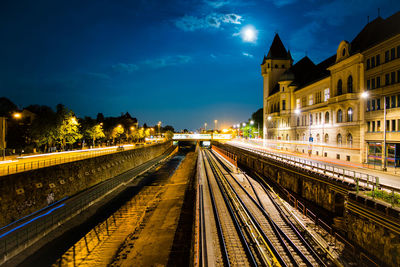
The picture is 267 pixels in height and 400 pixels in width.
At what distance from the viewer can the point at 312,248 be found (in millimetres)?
14289

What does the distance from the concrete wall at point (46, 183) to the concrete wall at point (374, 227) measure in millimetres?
28957

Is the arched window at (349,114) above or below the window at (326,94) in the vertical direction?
below

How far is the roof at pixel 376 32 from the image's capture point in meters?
31.5

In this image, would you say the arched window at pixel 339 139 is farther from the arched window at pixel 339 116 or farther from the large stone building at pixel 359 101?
the arched window at pixel 339 116

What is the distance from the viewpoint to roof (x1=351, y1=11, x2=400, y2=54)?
103ft

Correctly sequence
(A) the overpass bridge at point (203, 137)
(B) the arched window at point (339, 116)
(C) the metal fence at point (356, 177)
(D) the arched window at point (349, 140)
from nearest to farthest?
(C) the metal fence at point (356, 177) < (D) the arched window at point (349, 140) < (B) the arched window at point (339, 116) < (A) the overpass bridge at point (203, 137)

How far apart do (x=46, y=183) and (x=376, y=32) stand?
51863mm

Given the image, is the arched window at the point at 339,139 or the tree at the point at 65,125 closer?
the arched window at the point at 339,139

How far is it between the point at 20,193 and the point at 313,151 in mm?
48506

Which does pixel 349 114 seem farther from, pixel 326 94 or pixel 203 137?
pixel 203 137

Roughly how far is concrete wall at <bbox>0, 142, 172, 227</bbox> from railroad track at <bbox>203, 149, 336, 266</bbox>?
22256 mm

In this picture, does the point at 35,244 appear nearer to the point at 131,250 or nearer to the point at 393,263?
the point at 131,250

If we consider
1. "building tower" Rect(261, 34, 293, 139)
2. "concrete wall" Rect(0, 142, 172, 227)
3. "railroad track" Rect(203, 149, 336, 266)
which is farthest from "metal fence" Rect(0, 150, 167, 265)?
"building tower" Rect(261, 34, 293, 139)

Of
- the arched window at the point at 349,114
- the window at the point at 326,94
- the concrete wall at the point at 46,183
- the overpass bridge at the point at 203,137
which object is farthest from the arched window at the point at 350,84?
the overpass bridge at the point at 203,137
